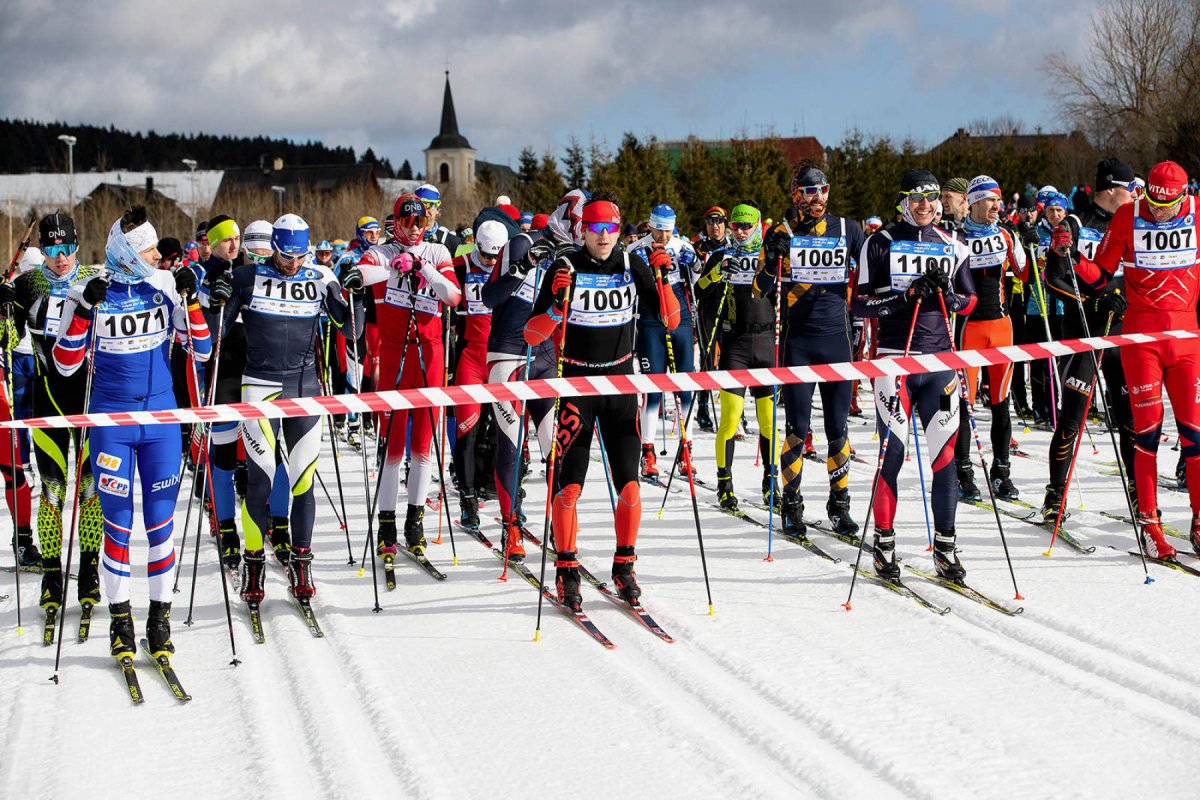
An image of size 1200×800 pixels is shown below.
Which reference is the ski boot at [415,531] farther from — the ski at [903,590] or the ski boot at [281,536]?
the ski at [903,590]

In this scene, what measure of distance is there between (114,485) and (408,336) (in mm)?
2508

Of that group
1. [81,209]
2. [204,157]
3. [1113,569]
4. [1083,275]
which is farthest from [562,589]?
[204,157]

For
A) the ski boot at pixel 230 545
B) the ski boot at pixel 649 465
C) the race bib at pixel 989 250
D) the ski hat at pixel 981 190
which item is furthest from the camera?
the ski boot at pixel 649 465

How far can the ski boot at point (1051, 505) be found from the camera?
8172 mm

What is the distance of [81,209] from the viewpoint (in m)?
60.6

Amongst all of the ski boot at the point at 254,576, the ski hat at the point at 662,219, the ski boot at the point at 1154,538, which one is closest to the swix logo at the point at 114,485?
the ski boot at the point at 254,576

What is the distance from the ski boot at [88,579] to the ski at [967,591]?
4976 mm

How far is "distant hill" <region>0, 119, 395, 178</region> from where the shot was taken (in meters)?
142

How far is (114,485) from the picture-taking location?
→ 5820 mm

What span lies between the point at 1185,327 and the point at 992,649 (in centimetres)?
300

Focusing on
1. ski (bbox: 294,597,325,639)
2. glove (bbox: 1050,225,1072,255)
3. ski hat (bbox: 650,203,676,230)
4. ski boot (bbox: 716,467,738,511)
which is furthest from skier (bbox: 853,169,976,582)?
ski (bbox: 294,597,325,639)

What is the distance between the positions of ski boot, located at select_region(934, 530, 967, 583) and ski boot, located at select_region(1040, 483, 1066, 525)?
1.69 m

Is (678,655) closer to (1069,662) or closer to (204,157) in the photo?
(1069,662)

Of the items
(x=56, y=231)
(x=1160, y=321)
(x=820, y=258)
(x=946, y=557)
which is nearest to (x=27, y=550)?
(x=56, y=231)
